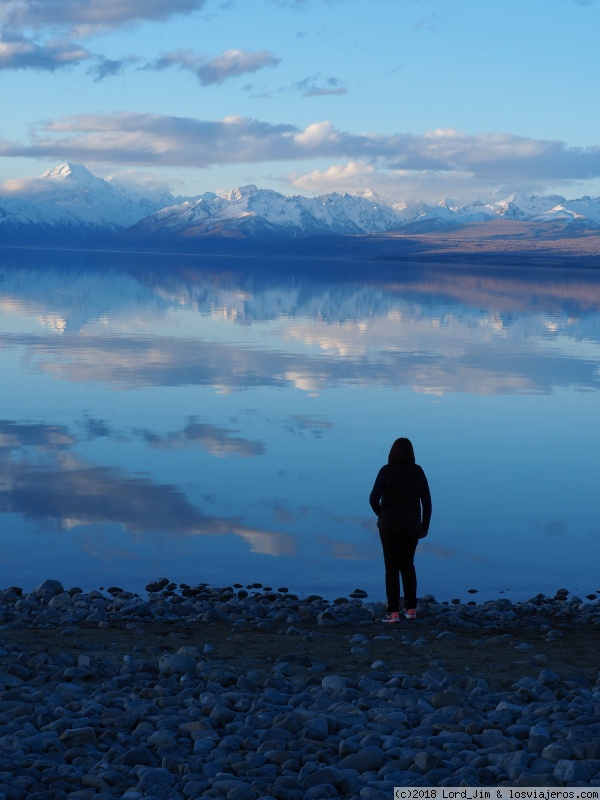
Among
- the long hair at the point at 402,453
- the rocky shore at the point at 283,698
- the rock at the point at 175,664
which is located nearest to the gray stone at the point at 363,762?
the rocky shore at the point at 283,698

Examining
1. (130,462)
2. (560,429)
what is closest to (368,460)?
(130,462)

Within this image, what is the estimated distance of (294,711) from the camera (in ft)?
22.2

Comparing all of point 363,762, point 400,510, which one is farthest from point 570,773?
point 400,510

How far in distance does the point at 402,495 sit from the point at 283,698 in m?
3.25

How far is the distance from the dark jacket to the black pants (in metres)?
0.09

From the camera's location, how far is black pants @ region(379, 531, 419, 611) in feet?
33.3

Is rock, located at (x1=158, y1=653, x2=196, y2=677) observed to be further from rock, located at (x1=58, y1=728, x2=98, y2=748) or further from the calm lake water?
the calm lake water

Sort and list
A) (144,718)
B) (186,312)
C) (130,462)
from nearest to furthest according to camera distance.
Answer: (144,718) → (130,462) → (186,312)

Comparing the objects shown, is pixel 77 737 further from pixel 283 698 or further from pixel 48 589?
pixel 48 589

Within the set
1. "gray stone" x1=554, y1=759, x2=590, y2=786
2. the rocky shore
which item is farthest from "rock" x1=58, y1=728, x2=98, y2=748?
"gray stone" x1=554, y1=759, x2=590, y2=786

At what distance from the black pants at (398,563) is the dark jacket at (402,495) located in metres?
0.09

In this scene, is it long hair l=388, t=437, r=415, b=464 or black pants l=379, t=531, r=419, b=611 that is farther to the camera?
black pants l=379, t=531, r=419, b=611

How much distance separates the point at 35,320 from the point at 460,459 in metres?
27.4

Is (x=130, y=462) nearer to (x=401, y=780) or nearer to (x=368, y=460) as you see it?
(x=368, y=460)
